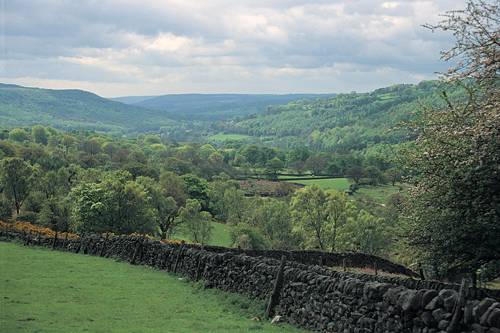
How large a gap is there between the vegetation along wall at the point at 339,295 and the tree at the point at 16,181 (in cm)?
5729

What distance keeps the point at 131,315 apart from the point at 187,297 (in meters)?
3.31

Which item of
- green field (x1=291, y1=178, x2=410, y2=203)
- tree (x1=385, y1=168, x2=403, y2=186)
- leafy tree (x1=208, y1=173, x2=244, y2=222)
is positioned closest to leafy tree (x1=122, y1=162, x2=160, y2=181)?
leafy tree (x1=208, y1=173, x2=244, y2=222)

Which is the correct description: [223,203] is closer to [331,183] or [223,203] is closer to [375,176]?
[331,183]

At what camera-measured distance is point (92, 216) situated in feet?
131

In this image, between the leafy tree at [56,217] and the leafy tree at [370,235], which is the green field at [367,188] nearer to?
the leafy tree at [370,235]

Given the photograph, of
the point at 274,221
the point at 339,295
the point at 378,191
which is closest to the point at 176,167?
the point at 274,221

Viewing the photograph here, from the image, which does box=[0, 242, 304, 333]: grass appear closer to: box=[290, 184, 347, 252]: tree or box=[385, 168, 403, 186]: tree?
box=[290, 184, 347, 252]: tree

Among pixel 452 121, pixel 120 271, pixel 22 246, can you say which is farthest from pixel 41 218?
pixel 452 121

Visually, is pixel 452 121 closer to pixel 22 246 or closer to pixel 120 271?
pixel 120 271

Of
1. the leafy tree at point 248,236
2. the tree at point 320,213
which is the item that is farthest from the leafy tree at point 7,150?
the tree at point 320,213

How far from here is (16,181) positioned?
6600 cm

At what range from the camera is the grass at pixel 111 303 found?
441 inches

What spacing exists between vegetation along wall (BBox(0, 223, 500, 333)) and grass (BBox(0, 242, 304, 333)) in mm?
705

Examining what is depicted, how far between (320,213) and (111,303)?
153 ft
